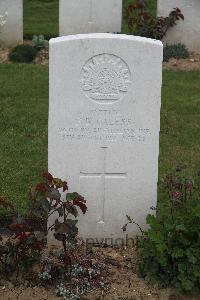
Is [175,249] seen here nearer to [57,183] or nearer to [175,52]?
[57,183]

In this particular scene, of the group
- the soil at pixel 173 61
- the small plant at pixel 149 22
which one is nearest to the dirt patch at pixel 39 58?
the soil at pixel 173 61

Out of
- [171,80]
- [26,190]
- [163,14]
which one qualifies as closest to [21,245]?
[26,190]

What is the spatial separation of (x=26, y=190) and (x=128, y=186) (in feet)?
4.88

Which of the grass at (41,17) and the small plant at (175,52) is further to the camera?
the grass at (41,17)

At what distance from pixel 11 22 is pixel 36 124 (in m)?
4.39

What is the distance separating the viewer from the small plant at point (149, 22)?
11.6m

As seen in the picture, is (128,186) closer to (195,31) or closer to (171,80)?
(171,80)

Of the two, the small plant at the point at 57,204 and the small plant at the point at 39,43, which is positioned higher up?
the small plant at the point at 39,43

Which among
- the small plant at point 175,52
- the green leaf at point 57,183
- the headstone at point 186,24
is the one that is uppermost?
the headstone at point 186,24

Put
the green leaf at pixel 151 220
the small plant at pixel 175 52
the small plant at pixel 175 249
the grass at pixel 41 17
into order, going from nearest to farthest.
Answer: the small plant at pixel 175 249 < the green leaf at pixel 151 220 < the small plant at pixel 175 52 < the grass at pixel 41 17

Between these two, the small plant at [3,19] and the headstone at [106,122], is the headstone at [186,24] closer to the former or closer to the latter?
the small plant at [3,19]

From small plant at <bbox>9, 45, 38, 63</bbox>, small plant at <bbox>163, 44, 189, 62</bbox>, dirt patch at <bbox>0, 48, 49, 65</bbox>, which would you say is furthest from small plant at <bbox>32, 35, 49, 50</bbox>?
small plant at <bbox>163, 44, 189, 62</bbox>

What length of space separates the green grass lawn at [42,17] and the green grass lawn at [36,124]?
2802 millimetres

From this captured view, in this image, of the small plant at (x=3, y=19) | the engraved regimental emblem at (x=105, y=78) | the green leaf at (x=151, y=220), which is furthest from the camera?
the small plant at (x=3, y=19)
